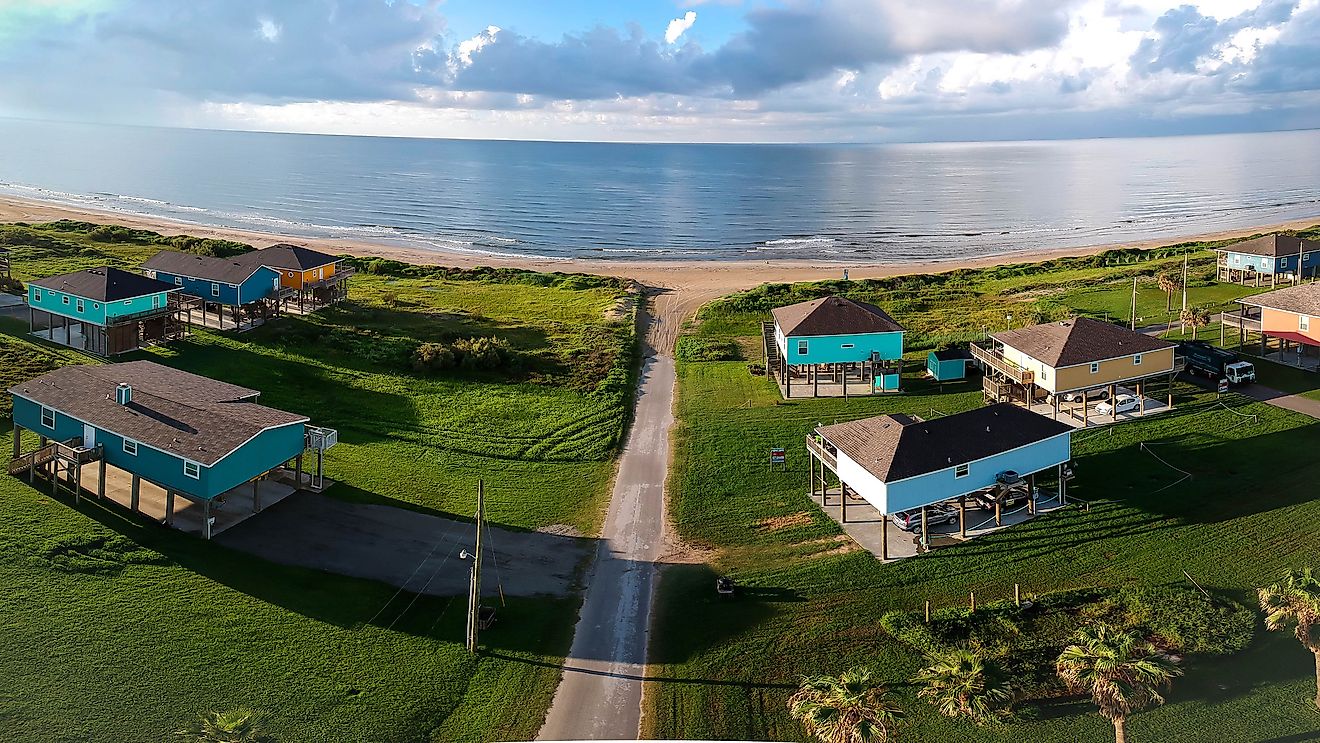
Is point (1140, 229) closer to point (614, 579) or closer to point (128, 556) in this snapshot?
point (614, 579)

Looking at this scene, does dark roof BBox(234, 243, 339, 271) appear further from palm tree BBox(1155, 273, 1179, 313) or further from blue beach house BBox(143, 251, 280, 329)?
palm tree BBox(1155, 273, 1179, 313)

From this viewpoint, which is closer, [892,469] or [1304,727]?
[1304,727]

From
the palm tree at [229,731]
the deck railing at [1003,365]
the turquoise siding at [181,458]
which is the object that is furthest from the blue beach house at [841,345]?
the palm tree at [229,731]

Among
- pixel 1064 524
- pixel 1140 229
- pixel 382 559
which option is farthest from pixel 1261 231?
pixel 382 559

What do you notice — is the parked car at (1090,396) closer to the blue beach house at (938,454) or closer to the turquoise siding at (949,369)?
the turquoise siding at (949,369)

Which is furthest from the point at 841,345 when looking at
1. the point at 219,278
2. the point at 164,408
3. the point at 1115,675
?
the point at 219,278

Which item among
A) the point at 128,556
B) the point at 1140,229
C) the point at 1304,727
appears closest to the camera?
the point at 1304,727
